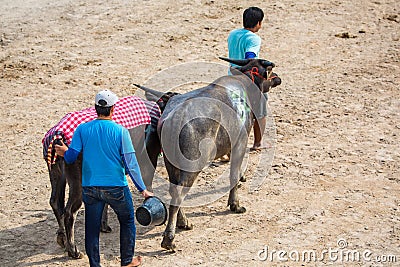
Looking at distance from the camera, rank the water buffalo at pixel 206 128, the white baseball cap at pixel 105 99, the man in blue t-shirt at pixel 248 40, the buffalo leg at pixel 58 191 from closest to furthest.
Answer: the white baseball cap at pixel 105 99, the buffalo leg at pixel 58 191, the water buffalo at pixel 206 128, the man in blue t-shirt at pixel 248 40

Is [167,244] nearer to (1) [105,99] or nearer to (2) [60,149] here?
(2) [60,149]

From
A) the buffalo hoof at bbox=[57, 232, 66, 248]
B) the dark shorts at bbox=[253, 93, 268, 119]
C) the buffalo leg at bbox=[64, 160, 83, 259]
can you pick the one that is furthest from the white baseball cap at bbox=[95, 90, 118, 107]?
the dark shorts at bbox=[253, 93, 268, 119]

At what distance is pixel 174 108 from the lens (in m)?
7.82

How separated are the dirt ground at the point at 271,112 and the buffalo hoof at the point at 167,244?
0.30 ft

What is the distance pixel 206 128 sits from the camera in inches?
305

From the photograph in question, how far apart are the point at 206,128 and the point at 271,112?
13.0 feet

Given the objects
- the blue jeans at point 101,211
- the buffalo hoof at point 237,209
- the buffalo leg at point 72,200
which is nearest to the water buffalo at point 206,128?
the buffalo hoof at point 237,209

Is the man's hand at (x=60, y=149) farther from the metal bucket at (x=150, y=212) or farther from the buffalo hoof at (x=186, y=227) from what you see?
the buffalo hoof at (x=186, y=227)

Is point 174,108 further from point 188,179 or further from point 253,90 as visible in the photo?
point 253,90

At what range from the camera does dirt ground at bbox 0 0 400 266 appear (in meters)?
7.95

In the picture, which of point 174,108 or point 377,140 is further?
point 377,140

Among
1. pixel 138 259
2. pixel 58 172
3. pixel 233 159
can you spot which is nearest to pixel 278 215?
pixel 233 159

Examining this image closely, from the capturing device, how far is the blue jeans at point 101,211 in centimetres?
678

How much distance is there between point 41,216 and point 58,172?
123 centimetres
